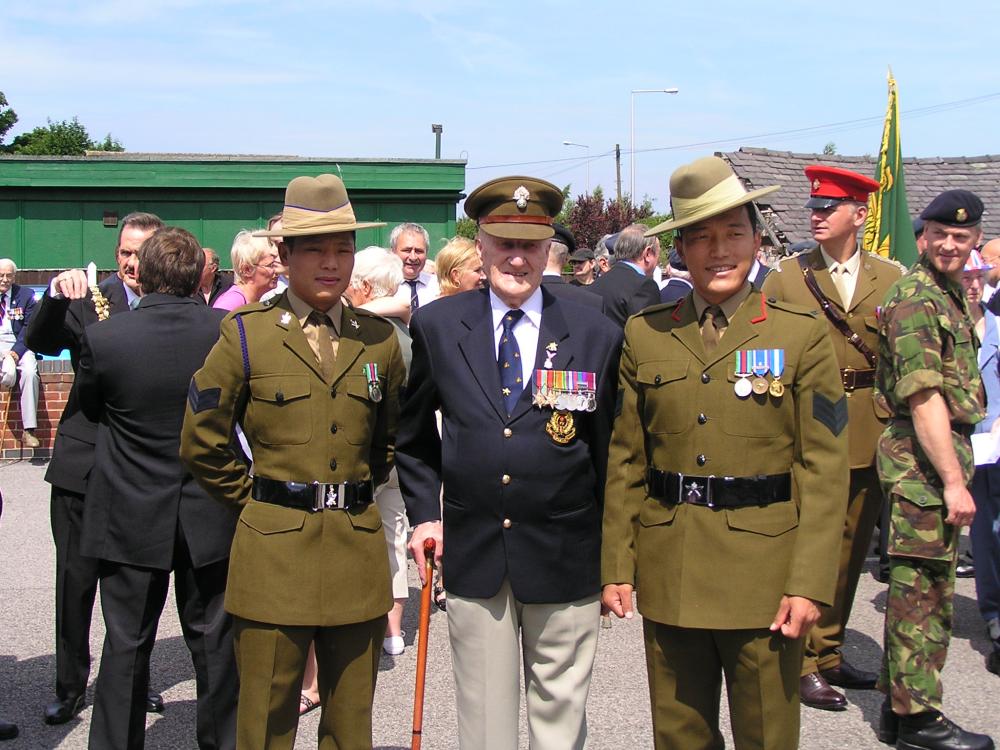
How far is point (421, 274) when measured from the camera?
731 cm

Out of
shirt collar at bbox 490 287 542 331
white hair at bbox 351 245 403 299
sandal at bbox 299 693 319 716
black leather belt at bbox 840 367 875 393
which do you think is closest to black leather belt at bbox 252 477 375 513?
shirt collar at bbox 490 287 542 331

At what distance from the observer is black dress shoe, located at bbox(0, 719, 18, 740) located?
4452mm

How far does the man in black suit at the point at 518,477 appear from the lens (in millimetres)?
3129

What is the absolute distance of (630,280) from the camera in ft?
25.1

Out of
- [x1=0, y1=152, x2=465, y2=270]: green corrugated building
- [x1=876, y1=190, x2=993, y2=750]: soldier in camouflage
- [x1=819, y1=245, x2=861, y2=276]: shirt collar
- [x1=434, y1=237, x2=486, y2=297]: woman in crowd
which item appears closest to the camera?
[x1=876, y1=190, x2=993, y2=750]: soldier in camouflage

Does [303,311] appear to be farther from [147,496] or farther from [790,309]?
[790,309]

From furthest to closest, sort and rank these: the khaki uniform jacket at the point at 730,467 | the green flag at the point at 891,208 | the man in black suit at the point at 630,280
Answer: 1. the green flag at the point at 891,208
2. the man in black suit at the point at 630,280
3. the khaki uniform jacket at the point at 730,467

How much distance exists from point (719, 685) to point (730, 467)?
0.69 meters

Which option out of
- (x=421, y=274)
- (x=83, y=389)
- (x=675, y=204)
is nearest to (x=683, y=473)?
(x=675, y=204)

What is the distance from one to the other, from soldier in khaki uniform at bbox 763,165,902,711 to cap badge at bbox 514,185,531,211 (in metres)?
2.25

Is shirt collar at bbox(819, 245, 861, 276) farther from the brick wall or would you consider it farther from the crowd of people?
the brick wall

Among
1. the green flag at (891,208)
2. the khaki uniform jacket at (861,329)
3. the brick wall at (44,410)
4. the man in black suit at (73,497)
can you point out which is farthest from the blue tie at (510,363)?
the brick wall at (44,410)

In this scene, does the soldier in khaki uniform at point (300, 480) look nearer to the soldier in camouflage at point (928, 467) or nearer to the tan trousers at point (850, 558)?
the soldier in camouflage at point (928, 467)

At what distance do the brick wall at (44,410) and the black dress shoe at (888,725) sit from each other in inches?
361
